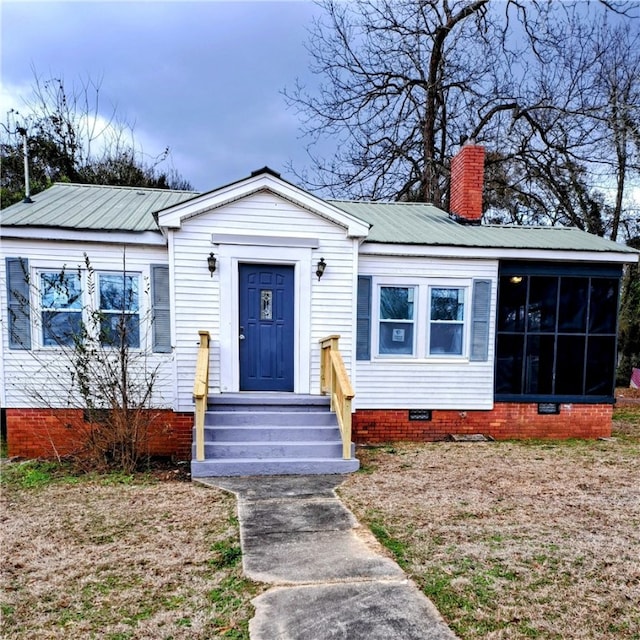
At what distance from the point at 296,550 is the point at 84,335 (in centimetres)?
416

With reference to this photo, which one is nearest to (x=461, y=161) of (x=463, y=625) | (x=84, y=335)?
(x=84, y=335)

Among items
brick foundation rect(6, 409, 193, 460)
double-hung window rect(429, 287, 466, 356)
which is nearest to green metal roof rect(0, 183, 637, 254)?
double-hung window rect(429, 287, 466, 356)

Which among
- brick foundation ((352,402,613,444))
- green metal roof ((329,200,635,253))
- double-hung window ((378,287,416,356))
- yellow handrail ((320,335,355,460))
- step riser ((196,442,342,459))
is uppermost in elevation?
green metal roof ((329,200,635,253))

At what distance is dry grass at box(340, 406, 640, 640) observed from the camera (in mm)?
2623

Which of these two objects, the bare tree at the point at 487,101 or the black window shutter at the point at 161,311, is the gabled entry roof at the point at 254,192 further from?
the bare tree at the point at 487,101

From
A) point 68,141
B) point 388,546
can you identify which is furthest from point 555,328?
point 68,141

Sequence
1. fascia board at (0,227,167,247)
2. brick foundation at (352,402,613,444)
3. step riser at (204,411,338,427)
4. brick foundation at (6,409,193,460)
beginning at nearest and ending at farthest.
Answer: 1. step riser at (204,411,338,427)
2. fascia board at (0,227,167,247)
3. brick foundation at (6,409,193,460)
4. brick foundation at (352,402,613,444)

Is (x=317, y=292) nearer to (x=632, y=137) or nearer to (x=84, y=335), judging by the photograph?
(x=84, y=335)

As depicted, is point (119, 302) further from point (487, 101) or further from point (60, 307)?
point (487, 101)

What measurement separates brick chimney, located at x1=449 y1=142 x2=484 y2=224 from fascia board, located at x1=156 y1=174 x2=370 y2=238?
9.85 feet

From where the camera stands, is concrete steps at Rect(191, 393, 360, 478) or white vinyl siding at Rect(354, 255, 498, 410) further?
white vinyl siding at Rect(354, 255, 498, 410)

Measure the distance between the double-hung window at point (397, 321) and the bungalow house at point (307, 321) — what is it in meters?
0.03

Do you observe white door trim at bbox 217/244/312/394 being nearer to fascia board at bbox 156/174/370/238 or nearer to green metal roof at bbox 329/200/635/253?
fascia board at bbox 156/174/370/238

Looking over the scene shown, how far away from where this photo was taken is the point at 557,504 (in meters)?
4.54
